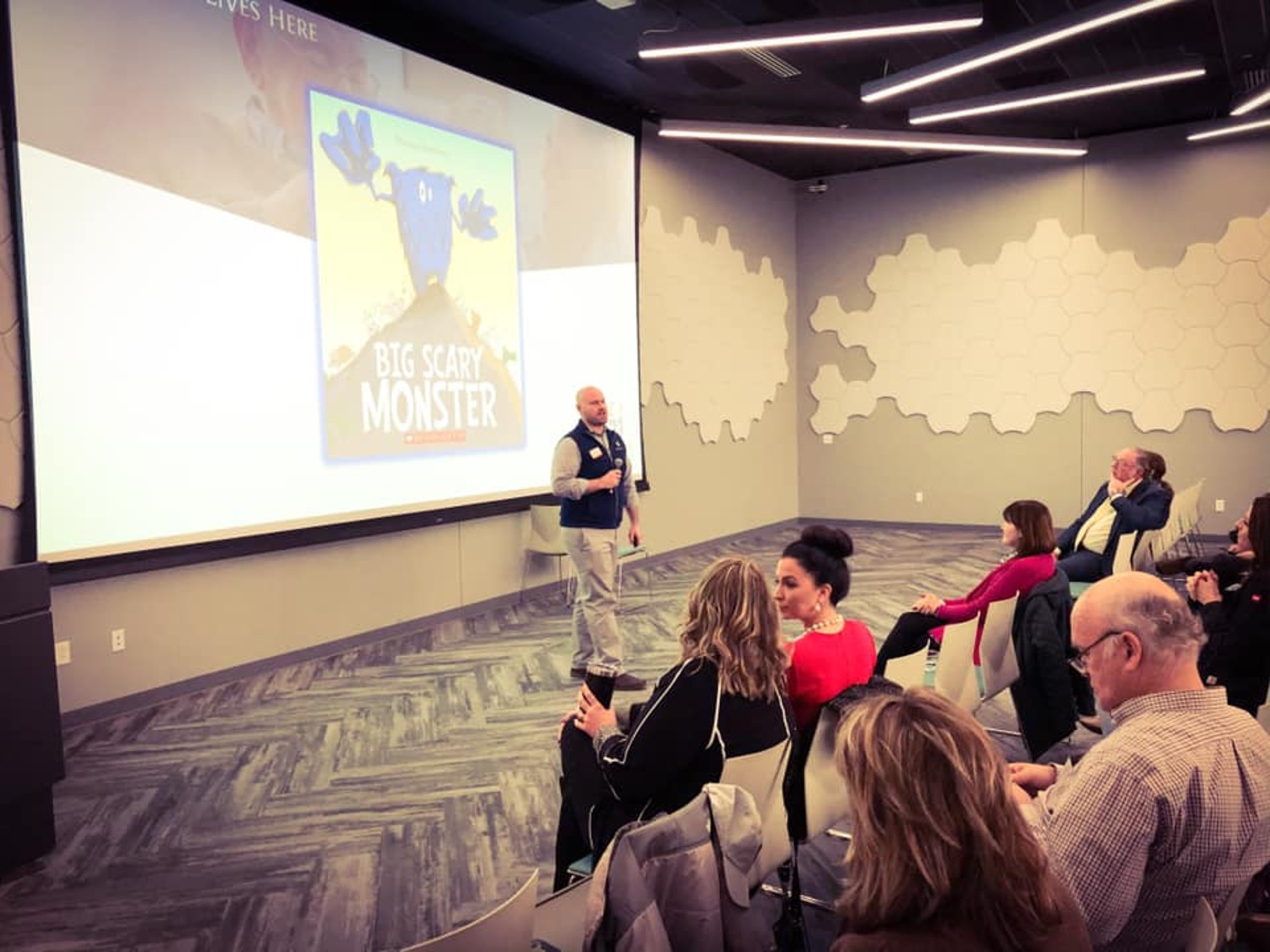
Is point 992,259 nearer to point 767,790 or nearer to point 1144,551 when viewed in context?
point 1144,551

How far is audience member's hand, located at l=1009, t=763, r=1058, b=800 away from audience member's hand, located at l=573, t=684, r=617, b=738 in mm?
903

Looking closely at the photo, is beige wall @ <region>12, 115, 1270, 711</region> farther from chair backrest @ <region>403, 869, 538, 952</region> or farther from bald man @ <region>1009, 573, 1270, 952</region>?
bald man @ <region>1009, 573, 1270, 952</region>

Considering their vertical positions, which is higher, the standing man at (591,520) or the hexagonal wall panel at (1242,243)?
the hexagonal wall panel at (1242,243)

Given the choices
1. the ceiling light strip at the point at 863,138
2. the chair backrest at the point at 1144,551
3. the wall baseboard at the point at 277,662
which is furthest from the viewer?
the ceiling light strip at the point at 863,138

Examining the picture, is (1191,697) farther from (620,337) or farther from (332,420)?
(620,337)

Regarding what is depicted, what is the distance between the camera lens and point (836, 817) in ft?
7.77

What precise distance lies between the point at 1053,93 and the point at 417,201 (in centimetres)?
471

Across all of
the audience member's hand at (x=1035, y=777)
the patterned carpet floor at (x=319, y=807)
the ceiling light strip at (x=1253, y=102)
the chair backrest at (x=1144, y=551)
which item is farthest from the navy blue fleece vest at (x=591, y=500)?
the ceiling light strip at (x=1253, y=102)

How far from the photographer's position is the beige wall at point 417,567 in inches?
175

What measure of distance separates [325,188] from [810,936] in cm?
456

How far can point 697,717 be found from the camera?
1.99 m

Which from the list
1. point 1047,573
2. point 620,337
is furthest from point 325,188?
point 1047,573

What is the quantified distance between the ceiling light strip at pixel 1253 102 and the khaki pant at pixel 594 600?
19.2 feet

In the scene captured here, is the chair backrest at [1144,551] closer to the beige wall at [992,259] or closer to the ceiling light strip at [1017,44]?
the ceiling light strip at [1017,44]
